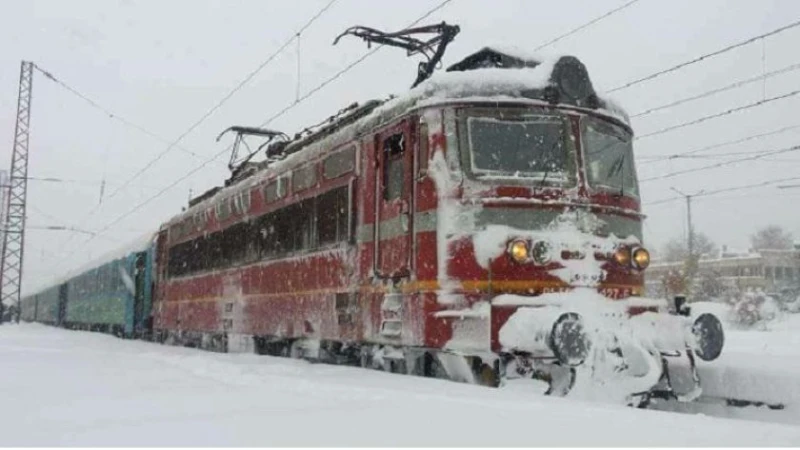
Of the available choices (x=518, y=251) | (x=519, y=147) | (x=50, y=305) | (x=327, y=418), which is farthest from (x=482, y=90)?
(x=50, y=305)

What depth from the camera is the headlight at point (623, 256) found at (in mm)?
7562

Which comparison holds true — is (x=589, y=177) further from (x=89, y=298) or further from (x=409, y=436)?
(x=89, y=298)

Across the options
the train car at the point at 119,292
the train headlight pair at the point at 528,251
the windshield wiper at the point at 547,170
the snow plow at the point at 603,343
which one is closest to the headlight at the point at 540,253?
the train headlight pair at the point at 528,251

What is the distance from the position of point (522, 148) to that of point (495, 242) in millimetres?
1043

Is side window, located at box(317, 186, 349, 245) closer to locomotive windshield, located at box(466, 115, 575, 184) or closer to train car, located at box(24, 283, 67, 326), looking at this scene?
locomotive windshield, located at box(466, 115, 575, 184)

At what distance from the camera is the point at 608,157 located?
8.05m

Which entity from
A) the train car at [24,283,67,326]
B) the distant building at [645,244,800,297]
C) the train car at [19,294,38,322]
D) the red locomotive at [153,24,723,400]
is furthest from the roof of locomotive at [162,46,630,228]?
the distant building at [645,244,800,297]

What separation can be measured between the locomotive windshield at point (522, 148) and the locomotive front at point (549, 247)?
0.01 metres

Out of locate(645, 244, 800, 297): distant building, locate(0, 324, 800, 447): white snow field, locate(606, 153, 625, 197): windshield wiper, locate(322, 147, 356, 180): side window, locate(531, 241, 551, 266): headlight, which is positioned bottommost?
locate(0, 324, 800, 447): white snow field

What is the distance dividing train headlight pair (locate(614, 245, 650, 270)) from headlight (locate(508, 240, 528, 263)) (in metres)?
1.04

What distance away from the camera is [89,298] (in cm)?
3077

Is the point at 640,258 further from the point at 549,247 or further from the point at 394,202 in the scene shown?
the point at 394,202

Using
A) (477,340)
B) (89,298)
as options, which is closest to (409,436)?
(477,340)

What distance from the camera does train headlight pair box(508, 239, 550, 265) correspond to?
23.2 ft
